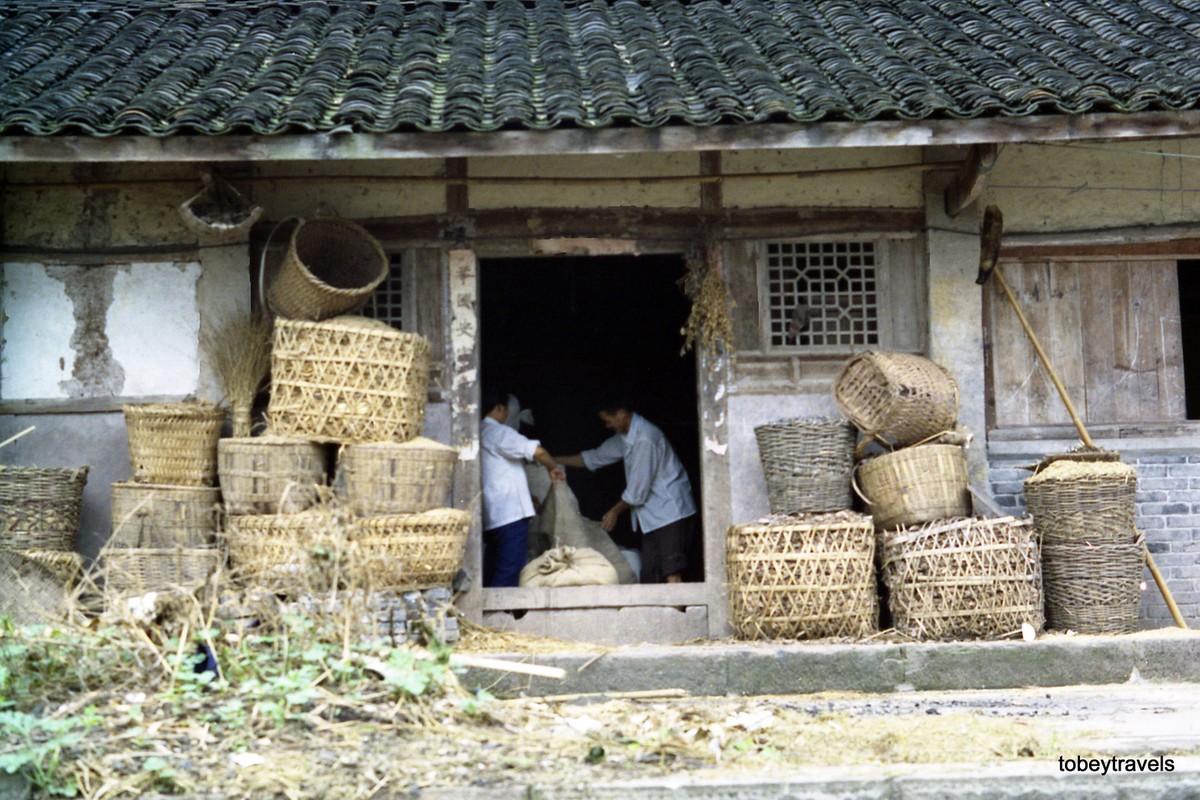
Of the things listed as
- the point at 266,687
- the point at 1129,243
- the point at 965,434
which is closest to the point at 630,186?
the point at 965,434

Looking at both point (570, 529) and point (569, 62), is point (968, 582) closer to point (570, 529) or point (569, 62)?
point (570, 529)

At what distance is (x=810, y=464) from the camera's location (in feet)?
28.1

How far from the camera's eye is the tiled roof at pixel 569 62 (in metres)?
7.93

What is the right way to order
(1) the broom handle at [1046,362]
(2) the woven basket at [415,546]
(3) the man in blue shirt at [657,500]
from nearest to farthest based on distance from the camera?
(2) the woven basket at [415,546] → (1) the broom handle at [1046,362] → (3) the man in blue shirt at [657,500]

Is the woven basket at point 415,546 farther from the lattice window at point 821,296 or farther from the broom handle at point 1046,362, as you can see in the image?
the broom handle at point 1046,362

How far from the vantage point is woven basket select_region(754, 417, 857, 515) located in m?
8.55

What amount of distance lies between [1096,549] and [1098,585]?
21 centimetres

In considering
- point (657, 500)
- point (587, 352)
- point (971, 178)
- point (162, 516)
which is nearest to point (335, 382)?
point (162, 516)

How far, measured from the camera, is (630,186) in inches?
368

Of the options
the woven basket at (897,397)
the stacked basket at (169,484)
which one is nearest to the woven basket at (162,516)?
the stacked basket at (169,484)

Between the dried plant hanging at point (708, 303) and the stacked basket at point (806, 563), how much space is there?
0.94 metres

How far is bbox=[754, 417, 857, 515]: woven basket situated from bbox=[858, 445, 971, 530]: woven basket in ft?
0.76

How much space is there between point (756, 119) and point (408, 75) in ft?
7.30

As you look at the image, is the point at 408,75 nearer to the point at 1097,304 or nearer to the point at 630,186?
the point at 630,186
